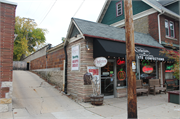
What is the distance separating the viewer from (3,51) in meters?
5.82

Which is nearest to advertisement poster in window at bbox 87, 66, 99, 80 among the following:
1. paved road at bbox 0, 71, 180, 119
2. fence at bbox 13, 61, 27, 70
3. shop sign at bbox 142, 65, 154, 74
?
paved road at bbox 0, 71, 180, 119

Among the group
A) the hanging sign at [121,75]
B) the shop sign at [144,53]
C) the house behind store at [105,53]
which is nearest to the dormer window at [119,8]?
the house behind store at [105,53]

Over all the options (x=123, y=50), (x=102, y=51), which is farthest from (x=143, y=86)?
(x=102, y=51)

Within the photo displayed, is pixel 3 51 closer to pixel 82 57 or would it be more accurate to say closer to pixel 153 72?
pixel 82 57

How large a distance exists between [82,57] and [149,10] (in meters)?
8.77

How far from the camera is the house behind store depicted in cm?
740

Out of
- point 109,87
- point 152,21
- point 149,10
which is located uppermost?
point 149,10

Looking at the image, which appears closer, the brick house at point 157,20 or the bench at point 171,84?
the bench at point 171,84

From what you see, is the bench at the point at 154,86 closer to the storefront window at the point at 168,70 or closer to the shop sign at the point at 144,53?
the shop sign at the point at 144,53

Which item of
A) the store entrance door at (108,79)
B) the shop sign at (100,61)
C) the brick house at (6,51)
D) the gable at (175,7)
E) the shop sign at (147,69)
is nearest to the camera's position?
the brick house at (6,51)

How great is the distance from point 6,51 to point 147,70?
9.13 metres

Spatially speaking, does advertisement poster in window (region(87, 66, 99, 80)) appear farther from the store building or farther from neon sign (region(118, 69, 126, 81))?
neon sign (region(118, 69, 126, 81))

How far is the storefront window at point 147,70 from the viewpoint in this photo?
33.8 feet

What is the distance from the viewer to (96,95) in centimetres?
680
